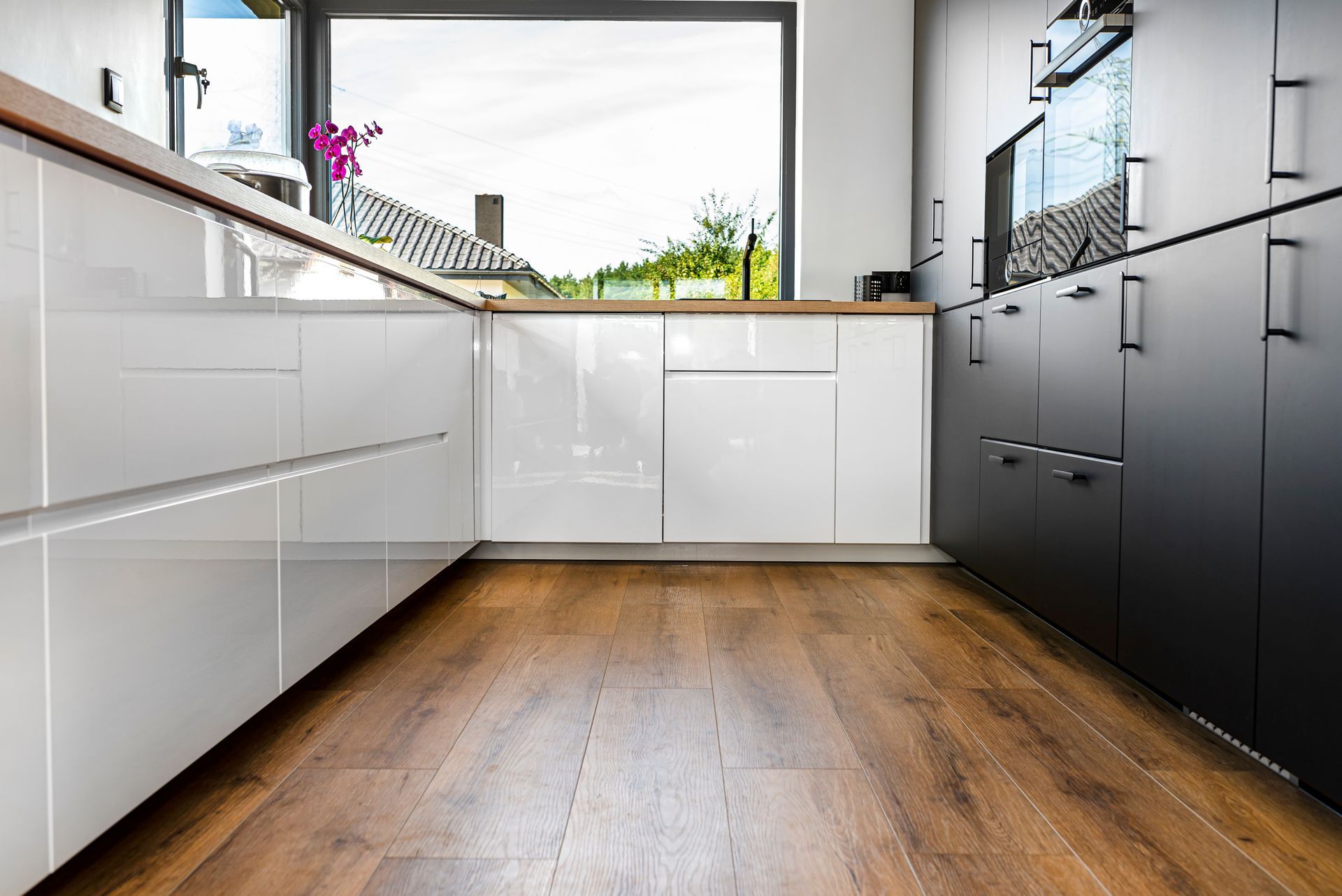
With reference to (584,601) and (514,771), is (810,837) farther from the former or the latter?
(584,601)

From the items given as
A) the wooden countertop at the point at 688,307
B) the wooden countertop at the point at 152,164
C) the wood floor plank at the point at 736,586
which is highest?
the wooden countertop at the point at 688,307

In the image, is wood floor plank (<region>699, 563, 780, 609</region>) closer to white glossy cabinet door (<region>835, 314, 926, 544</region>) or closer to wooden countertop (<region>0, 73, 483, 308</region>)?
white glossy cabinet door (<region>835, 314, 926, 544</region>)

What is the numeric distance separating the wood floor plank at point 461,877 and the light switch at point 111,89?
78.0 inches

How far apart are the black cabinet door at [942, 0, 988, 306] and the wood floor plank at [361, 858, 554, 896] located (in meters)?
2.15

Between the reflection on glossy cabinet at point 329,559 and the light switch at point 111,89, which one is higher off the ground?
the light switch at point 111,89

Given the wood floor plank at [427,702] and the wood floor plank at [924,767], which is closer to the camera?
the wood floor plank at [924,767]

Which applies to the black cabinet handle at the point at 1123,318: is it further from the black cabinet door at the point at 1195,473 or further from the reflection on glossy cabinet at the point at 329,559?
the reflection on glossy cabinet at the point at 329,559

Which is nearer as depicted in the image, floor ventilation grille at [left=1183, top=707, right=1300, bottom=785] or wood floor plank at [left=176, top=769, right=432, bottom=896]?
wood floor plank at [left=176, top=769, right=432, bottom=896]

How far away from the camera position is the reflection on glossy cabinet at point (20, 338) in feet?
2.68

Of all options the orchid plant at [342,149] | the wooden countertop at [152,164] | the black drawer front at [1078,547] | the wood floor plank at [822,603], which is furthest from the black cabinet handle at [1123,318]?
the orchid plant at [342,149]

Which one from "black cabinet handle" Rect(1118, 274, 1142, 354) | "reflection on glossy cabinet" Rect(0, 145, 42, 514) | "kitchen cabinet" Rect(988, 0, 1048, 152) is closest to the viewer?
"reflection on glossy cabinet" Rect(0, 145, 42, 514)

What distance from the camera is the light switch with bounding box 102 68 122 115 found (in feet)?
6.73

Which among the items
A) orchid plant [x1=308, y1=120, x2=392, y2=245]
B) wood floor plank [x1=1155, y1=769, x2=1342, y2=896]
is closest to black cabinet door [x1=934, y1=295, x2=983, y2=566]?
wood floor plank [x1=1155, y1=769, x2=1342, y2=896]

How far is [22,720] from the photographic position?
85 cm
